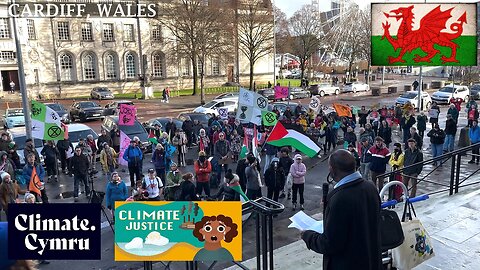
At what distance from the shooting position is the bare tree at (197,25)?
43562mm

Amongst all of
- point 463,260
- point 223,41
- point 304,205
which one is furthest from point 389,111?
point 223,41

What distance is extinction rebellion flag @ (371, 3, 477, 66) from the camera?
9.98 m

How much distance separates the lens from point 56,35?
4759 cm

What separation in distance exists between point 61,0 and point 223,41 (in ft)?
63.8

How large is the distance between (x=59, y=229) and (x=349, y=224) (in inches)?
95.9

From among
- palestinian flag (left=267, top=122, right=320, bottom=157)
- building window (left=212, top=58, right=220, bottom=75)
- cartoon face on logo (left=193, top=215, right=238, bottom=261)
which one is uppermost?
building window (left=212, top=58, right=220, bottom=75)

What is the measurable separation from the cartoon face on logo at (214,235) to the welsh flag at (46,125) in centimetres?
1162

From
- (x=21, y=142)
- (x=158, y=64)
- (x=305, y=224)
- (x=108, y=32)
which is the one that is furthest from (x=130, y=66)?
(x=305, y=224)

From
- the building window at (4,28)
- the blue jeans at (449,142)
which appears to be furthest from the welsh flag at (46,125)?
the building window at (4,28)

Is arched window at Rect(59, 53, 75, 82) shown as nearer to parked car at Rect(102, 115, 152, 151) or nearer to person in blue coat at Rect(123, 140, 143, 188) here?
parked car at Rect(102, 115, 152, 151)

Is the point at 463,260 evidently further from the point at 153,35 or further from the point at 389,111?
the point at 153,35

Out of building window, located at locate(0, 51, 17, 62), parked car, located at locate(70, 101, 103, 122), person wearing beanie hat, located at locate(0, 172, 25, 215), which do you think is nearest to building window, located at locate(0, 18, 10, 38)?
building window, located at locate(0, 51, 17, 62)

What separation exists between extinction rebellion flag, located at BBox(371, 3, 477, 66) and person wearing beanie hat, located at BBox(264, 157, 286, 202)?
363 cm

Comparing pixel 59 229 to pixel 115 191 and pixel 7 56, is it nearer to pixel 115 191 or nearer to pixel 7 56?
pixel 115 191
